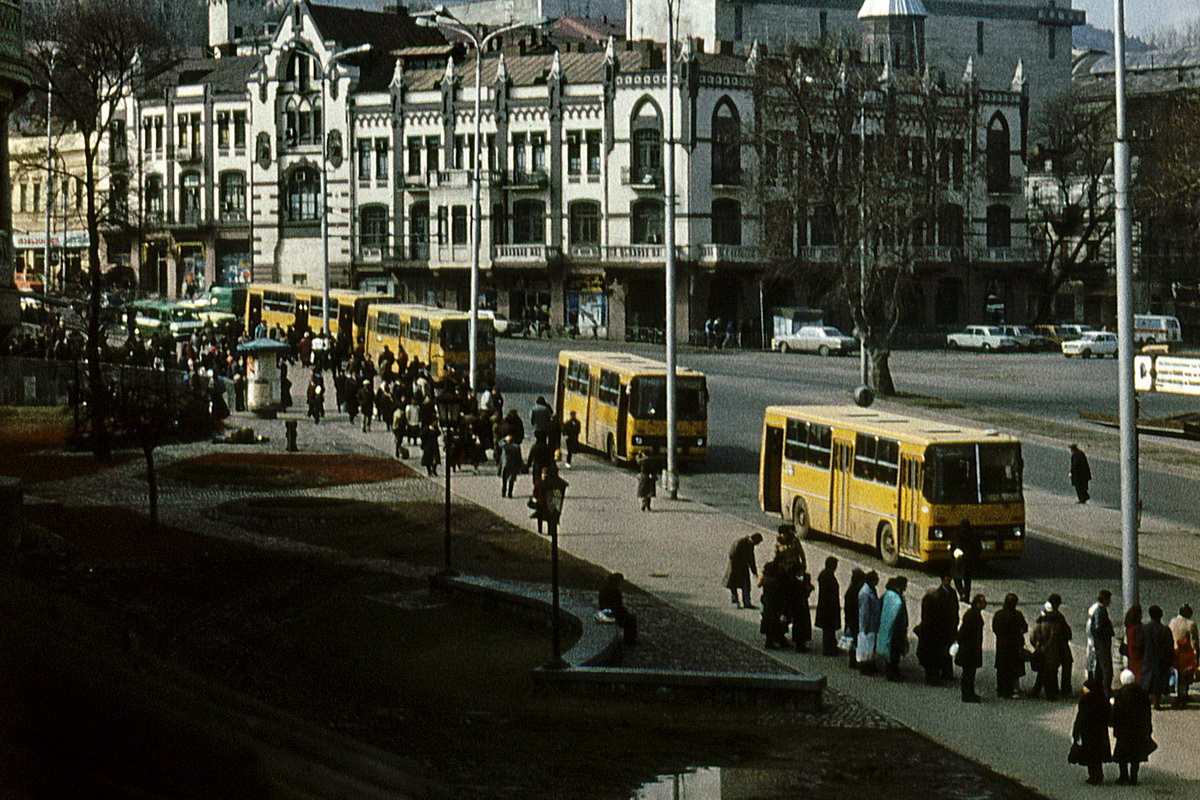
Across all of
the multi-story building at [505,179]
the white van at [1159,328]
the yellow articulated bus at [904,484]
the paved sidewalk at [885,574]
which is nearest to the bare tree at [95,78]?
the multi-story building at [505,179]

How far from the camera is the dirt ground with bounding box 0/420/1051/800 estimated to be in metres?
16.3

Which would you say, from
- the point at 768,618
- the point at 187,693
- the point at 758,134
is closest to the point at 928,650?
the point at 768,618

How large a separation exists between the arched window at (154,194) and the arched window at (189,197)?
1297mm

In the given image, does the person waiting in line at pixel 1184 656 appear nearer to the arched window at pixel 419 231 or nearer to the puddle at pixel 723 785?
the puddle at pixel 723 785

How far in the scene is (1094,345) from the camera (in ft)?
246

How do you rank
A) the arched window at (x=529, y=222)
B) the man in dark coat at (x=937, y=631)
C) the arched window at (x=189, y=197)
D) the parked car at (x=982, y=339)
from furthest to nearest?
1. the arched window at (x=189, y=197)
2. the arched window at (x=529, y=222)
3. the parked car at (x=982, y=339)
4. the man in dark coat at (x=937, y=631)

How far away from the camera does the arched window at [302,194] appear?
93.3m

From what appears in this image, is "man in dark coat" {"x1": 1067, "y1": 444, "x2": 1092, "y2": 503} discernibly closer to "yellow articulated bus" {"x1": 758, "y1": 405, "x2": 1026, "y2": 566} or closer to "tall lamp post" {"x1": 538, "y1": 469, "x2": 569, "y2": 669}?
"yellow articulated bus" {"x1": 758, "y1": 405, "x2": 1026, "y2": 566}

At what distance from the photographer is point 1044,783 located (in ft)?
55.7

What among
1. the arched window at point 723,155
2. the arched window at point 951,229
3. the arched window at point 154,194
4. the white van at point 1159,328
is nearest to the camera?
the arched window at point 951,229

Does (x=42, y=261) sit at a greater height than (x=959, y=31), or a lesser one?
lesser

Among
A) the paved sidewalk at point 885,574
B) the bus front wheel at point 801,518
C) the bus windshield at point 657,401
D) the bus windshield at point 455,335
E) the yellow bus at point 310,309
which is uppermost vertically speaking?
the yellow bus at point 310,309

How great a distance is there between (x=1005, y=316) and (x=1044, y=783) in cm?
7408

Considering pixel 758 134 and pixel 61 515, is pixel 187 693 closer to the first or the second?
pixel 61 515
